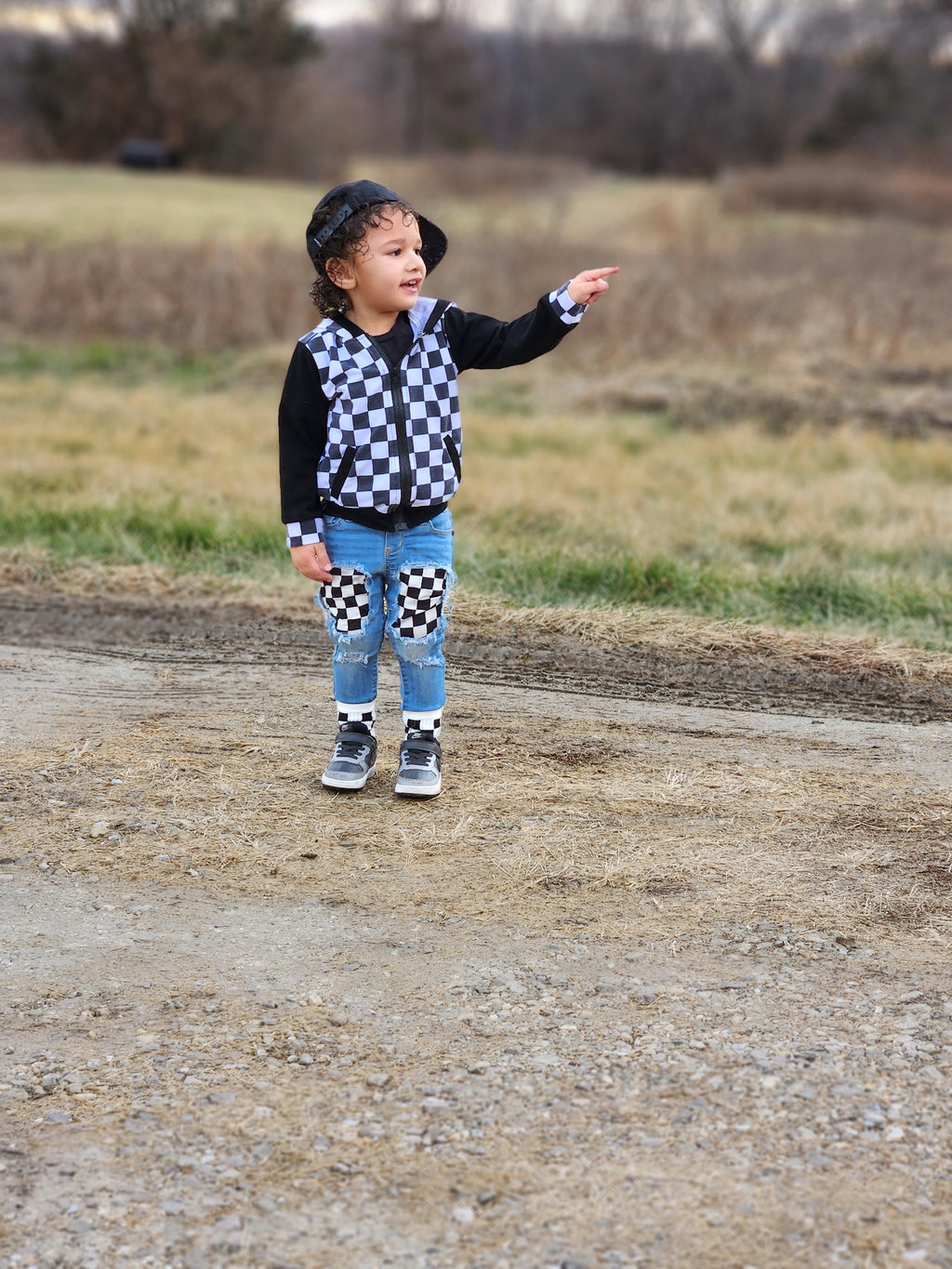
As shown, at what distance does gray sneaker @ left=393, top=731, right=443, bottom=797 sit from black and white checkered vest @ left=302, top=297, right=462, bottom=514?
719 mm

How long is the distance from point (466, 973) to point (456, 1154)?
0.58m

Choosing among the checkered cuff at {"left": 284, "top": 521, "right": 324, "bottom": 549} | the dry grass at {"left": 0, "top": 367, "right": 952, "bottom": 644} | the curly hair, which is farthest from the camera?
the dry grass at {"left": 0, "top": 367, "right": 952, "bottom": 644}

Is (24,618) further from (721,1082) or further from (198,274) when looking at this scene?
(198,274)

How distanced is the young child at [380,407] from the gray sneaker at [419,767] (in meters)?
0.31

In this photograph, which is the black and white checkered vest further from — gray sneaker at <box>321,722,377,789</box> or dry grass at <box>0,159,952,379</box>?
dry grass at <box>0,159,952,379</box>

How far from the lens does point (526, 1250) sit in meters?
2.03

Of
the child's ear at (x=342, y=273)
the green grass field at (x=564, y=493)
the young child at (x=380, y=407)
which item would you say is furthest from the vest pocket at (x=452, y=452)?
the green grass field at (x=564, y=493)

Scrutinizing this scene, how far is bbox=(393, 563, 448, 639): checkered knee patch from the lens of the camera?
3.42m

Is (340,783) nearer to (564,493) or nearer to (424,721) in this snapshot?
(424,721)

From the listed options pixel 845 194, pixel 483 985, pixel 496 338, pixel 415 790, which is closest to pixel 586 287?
pixel 496 338

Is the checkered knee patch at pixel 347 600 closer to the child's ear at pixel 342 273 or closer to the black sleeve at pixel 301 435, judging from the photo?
the black sleeve at pixel 301 435

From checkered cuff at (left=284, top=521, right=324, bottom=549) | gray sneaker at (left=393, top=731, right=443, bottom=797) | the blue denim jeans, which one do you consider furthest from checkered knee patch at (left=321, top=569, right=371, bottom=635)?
gray sneaker at (left=393, top=731, right=443, bottom=797)

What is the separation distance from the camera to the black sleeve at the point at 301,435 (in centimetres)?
328

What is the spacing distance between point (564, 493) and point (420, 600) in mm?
3886
